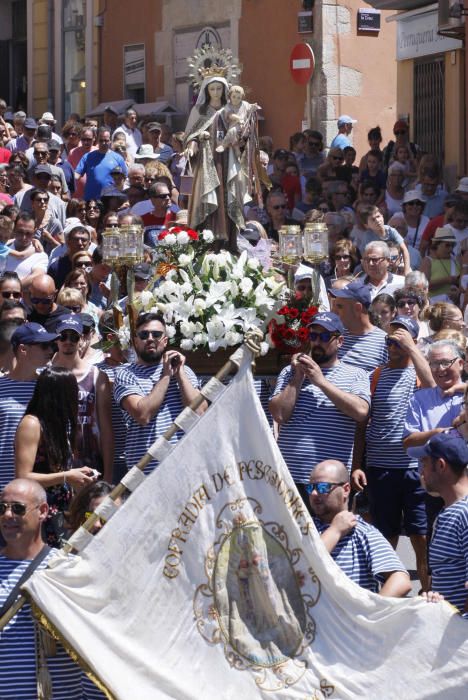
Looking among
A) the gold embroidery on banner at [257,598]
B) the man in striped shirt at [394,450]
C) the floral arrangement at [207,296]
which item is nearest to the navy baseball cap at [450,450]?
the gold embroidery on banner at [257,598]

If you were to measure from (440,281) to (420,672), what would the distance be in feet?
21.0

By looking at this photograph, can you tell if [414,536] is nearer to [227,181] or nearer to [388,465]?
[388,465]

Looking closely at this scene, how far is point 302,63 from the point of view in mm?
21094

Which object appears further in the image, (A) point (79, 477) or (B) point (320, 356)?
(B) point (320, 356)

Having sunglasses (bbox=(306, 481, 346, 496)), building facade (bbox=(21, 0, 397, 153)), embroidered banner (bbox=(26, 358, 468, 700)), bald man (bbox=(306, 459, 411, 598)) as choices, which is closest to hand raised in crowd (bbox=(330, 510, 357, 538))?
bald man (bbox=(306, 459, 411, 598))

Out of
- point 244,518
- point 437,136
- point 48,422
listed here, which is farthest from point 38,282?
point 437,136

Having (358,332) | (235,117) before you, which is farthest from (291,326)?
(235,117)

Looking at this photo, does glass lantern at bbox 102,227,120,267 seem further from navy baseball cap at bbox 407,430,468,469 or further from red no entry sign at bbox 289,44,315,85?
red no entry sign at bbox 289,44,315,85

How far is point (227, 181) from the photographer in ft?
33.1

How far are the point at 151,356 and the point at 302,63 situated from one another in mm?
13244

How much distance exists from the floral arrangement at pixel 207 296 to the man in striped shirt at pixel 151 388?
0.44 meters

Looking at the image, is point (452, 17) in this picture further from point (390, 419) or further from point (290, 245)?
point (390, 419)

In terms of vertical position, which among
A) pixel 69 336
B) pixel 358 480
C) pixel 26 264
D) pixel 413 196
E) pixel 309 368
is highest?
pixel 413 196

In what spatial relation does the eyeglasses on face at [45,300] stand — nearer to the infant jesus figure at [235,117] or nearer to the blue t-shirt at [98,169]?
the infant jesus figure at [235,117]
